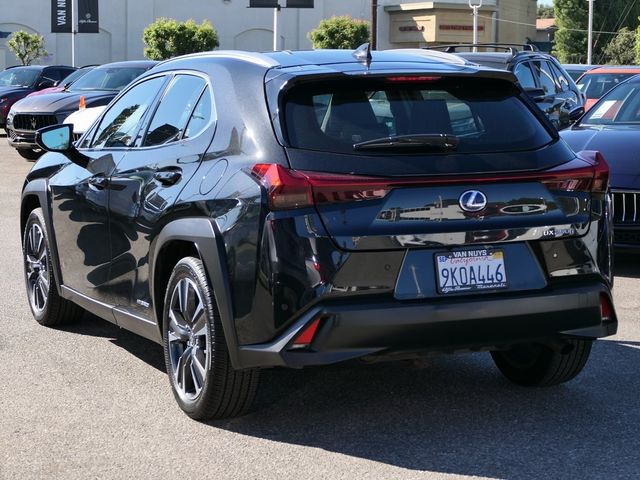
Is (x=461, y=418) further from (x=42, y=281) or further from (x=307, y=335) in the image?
(x=42, y=281)

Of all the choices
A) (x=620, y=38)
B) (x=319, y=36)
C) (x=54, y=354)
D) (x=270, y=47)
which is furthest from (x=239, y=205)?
(x=620, y=38)

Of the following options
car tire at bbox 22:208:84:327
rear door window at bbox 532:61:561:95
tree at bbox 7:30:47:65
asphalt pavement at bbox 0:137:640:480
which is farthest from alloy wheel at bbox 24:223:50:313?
tree at bbox 7:30:47:65

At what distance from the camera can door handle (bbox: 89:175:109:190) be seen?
6.37 meters

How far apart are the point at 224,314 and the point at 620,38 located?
78.1 meters

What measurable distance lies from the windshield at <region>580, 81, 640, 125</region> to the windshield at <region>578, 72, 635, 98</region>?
9.99 m

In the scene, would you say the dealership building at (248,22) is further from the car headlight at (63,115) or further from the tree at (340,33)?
the car headlight at (63,115)

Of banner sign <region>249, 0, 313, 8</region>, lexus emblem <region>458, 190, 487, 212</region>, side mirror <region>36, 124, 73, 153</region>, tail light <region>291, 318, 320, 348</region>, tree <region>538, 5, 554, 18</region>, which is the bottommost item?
tail light <region>291, 318, 320, 348</region>

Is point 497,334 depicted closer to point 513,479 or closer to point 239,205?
point 513,479

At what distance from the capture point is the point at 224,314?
5043 millimetres

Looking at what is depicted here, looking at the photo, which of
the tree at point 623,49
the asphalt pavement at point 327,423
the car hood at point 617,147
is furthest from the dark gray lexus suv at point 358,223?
the tree at point 623,49

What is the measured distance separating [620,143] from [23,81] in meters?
20.4

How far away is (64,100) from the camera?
65.7 feet

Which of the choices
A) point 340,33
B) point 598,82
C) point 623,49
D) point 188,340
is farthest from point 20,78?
point 623,49

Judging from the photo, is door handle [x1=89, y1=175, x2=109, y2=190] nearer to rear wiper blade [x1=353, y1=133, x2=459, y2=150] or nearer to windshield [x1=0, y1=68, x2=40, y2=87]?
rear wiper blade [x1=353, y1=133, x2=459, y2=150]
